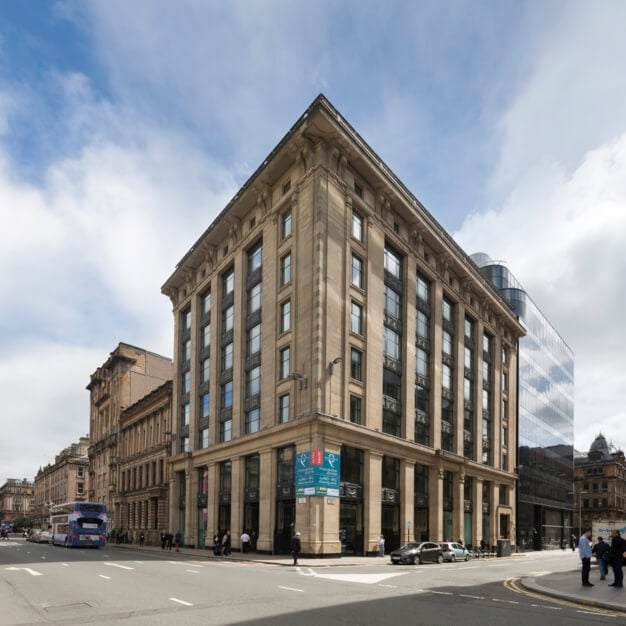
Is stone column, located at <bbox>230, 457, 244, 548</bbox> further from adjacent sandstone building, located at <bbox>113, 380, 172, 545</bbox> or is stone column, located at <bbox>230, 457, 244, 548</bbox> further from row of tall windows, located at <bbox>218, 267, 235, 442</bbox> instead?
adjacent sandstone building, located at <bbox>113, 380, 172, 545</bbox>

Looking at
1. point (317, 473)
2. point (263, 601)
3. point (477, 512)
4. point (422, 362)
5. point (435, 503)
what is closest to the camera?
point (263, 601)

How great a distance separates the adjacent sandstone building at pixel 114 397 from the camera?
8338cm

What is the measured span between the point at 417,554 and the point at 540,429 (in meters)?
49.6

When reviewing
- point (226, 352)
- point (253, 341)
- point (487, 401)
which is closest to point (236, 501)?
point (253, 341)

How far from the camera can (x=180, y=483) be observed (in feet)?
187

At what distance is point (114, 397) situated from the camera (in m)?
87.3

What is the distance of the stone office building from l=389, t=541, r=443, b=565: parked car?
424cm

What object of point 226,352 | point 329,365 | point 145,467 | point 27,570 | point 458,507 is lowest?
point 458,507

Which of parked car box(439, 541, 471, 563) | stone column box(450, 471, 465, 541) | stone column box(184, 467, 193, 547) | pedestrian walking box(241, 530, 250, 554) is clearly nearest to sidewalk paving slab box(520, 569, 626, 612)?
parked car box(439, 541, 471, 563)

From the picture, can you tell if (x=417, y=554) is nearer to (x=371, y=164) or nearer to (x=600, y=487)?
(x=371, y=164)

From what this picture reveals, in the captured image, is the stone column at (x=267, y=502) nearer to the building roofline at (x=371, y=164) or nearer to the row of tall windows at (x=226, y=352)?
the row of tall windows at (x=226, y=352)

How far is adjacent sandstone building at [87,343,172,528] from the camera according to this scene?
83.4 meters

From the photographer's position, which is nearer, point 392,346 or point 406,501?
point 406,501

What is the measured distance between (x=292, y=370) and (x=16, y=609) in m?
27.3
